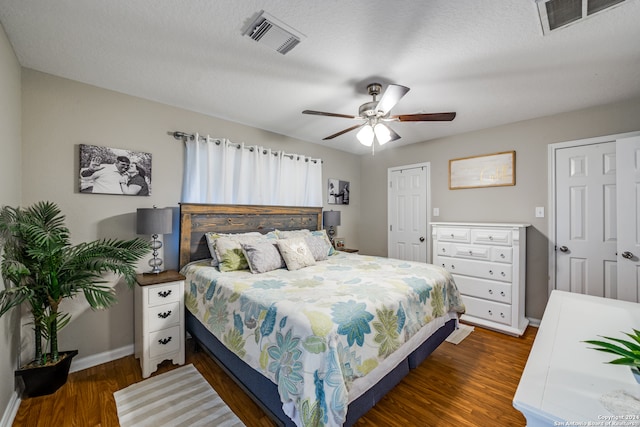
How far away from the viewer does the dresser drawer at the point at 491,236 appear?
297cm

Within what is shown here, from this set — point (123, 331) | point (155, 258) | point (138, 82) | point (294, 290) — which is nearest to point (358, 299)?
point (294, 290)

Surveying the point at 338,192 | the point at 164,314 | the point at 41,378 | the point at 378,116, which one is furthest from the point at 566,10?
the point at 41,378

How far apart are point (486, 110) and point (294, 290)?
9.34 ft

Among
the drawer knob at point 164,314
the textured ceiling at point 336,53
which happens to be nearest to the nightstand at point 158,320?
the drawer knob at point 164,314

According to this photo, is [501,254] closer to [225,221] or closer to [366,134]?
[366,134]

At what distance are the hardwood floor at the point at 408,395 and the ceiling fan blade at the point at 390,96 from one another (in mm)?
2212

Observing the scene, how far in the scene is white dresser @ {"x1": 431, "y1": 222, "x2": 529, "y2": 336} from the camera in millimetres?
2920

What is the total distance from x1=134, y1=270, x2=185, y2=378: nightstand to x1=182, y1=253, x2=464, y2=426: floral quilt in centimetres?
15

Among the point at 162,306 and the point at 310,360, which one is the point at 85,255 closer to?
the point at 162,306

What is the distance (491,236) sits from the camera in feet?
10.1

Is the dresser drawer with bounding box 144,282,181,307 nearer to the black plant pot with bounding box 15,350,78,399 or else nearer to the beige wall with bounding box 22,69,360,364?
the beige wall with bounding box 22,69,360,364

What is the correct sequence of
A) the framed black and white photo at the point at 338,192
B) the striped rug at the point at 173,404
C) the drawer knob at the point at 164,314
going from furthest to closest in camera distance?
1. the framed black and white photo at the point at 338,192
2. the drawer knob at the point at 164,314
3. the striped rug at the point at 173,404

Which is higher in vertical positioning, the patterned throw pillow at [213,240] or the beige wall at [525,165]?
the beige wall at [525,165]

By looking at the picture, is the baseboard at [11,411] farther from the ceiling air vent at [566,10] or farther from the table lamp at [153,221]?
the ceiling air vent at [566,10]
